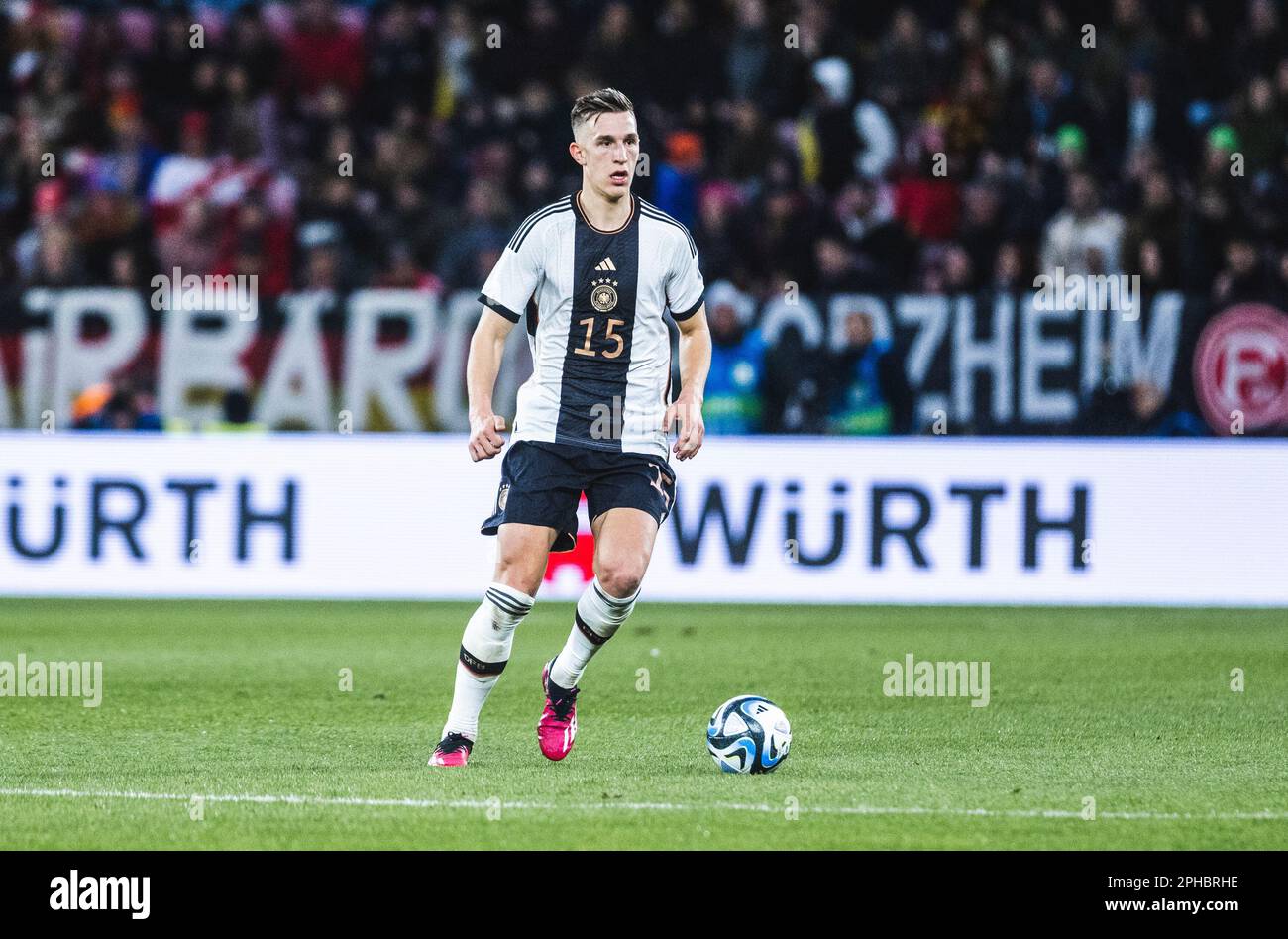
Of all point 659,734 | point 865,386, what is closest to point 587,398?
point 659,734

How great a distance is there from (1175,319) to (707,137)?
4.65 m

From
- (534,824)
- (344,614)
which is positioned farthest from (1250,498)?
(534,824)

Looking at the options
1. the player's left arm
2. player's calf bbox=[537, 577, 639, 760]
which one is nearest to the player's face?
the player's left arm

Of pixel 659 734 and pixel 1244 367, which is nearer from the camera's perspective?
pixel 659 734

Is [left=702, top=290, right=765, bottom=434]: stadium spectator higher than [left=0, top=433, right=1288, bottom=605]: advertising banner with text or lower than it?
higher

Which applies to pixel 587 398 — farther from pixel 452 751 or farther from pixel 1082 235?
pixel 1082 235

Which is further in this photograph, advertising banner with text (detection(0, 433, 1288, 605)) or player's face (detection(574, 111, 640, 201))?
advertising banner with text (detection(0, 433, 1288, 605))

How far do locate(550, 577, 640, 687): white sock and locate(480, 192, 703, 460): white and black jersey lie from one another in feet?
1.70

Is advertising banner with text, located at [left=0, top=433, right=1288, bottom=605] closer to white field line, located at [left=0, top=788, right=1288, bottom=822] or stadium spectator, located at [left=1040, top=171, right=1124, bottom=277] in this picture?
stadium spectator, located at [left=1040, top=171, right=1124, bottom=277]

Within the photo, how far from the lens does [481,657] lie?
7.10 meters

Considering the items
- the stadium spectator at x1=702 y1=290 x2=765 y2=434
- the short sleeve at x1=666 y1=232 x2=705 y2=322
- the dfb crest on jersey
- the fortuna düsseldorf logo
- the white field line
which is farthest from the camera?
the stadium spectator at x1=702 y1=290 x2=765 y2=434

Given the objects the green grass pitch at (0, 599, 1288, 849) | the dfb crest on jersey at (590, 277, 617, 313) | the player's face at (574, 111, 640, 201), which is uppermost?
the player's face at (574, 111, 640, 201)

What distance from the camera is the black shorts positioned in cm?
711

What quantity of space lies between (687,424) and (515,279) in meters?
0.74
